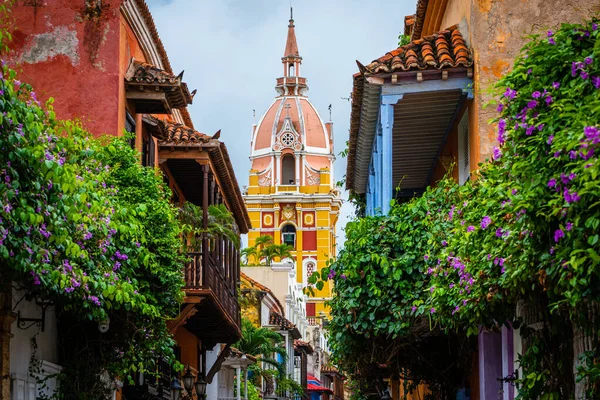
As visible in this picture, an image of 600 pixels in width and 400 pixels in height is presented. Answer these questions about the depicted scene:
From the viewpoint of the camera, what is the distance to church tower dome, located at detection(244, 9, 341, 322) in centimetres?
9581

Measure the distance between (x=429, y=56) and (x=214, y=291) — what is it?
7805 mm

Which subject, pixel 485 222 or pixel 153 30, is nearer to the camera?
pixel 485 222

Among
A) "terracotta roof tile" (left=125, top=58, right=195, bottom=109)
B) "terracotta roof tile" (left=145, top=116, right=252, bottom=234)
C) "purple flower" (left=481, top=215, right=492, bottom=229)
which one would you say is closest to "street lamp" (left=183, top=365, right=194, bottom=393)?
"terracotta roof tile" (left=145, top=116, right=252, bottom=234)

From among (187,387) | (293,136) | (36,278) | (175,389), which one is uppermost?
(293,136)

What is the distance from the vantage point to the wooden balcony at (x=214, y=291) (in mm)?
20609

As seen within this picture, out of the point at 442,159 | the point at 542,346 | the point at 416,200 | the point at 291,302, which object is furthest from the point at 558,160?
the point at 291,302

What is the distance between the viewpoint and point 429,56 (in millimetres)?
15836

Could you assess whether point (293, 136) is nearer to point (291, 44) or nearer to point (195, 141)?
point (291, 44)

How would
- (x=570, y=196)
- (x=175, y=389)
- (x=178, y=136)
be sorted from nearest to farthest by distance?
(x=570, y=196) < (x=175, y=389) < (x=178, y=136)

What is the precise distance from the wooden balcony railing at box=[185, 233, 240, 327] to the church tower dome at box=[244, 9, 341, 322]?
66176 millimetres

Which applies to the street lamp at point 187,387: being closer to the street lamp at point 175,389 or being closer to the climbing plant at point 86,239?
the street lamp at point 175,389

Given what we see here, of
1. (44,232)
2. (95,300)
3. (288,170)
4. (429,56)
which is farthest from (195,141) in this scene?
(288,170)

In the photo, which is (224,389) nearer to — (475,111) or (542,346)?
(475,111)

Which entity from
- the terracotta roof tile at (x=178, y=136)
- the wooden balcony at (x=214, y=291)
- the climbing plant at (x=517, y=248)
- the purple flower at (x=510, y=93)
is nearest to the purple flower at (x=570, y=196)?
the climbing plant at (x=517, y=248)
